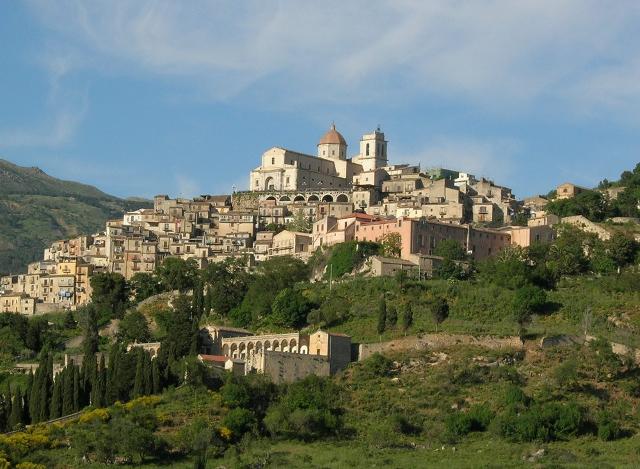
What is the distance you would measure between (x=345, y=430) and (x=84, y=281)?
123 ft

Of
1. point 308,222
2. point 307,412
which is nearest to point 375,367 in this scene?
point 307,412

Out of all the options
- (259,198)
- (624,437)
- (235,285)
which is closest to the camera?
(624,437)

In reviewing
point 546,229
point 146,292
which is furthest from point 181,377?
point 546,229

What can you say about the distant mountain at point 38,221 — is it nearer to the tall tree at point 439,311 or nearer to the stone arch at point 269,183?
the stone arch at point 269,183

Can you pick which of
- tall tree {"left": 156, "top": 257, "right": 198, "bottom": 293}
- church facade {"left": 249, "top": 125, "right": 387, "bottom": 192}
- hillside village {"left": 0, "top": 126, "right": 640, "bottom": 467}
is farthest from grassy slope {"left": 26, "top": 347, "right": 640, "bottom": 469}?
church facade {"left": 249, "top": 125, "right": 387, "bottom": 192}

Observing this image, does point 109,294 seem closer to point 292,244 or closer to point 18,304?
point 18,304

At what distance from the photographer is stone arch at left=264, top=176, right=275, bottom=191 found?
112 m

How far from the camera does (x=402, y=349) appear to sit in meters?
71.7

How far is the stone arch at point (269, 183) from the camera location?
112500mm

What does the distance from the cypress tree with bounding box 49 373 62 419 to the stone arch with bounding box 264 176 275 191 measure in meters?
46.7

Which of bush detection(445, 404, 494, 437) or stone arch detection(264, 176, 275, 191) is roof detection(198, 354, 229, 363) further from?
stone arch detection(264, 176, 275, 191)

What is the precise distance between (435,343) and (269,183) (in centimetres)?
4276

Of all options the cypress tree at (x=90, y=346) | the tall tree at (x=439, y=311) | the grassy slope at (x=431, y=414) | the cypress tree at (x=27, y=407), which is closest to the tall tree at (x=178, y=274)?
the cypress tree at (x=90, y=346)

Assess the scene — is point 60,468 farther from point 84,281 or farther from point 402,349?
point 84,281
